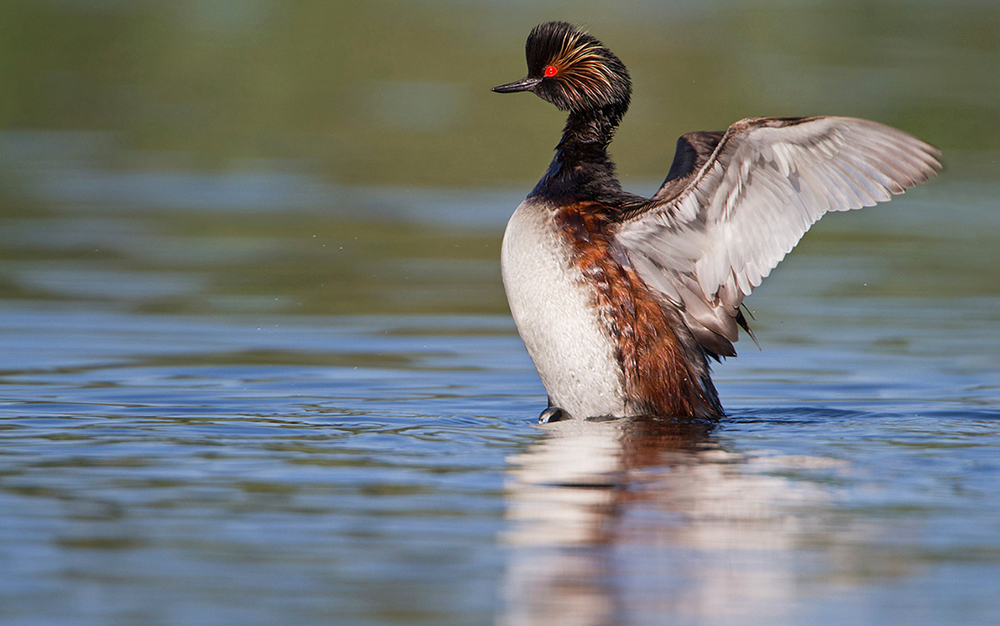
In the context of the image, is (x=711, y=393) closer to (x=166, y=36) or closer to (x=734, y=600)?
(x=734, y=600)

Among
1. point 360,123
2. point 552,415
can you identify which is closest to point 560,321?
point 552,415

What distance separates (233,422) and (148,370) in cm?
166

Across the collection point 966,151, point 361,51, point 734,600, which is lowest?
point 734,600

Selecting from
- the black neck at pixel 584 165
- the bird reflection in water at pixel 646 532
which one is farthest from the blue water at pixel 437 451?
the black neck at pixel 584 165

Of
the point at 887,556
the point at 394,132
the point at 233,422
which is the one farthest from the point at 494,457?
the point at 394,132

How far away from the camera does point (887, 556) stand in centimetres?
522

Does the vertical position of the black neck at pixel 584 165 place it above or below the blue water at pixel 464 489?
above

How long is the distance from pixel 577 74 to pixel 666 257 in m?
1.33

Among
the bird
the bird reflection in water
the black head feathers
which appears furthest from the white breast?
the black head feathers

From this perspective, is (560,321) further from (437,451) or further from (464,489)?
(464,489)

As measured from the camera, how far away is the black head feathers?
867cm

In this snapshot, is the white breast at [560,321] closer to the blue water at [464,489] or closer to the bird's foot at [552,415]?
the bird's foot at [552,415]

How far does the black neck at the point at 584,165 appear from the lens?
8.30 m

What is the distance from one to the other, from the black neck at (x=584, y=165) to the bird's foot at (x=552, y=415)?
113cm
